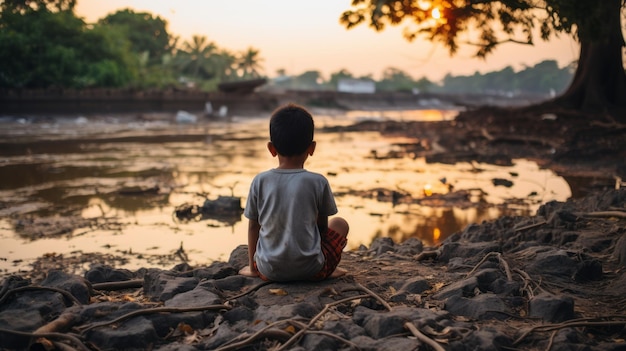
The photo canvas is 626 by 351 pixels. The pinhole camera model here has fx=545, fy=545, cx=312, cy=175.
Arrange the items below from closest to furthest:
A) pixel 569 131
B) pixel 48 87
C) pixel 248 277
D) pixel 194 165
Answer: pixel 248 277, pixel 194 165, pixel 569 131, pixel 48 87

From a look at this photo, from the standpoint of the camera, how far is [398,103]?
2295 inches

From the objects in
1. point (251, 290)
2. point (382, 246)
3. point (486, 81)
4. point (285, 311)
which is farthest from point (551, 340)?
point (486, 81)

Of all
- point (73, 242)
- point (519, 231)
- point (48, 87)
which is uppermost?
point (48, 87)

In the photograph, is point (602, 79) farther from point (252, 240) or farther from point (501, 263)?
point (252, 240)

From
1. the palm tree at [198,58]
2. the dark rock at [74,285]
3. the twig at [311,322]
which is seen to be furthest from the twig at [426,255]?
the palm tree at [198,58]

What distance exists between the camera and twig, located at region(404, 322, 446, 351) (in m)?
2.36

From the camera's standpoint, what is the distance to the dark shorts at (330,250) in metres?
3.34

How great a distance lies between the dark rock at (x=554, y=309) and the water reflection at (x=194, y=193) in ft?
9.96

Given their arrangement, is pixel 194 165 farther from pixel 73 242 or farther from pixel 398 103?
pixel 398 103

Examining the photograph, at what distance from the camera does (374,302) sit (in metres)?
3.13

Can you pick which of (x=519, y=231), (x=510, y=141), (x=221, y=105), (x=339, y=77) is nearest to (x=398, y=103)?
(x=221, y=105)

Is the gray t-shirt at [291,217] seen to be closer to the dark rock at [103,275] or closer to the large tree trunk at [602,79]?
the dark rock at [103,275]

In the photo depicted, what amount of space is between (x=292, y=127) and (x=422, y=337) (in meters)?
1.33

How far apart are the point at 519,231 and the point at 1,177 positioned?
9.26m
